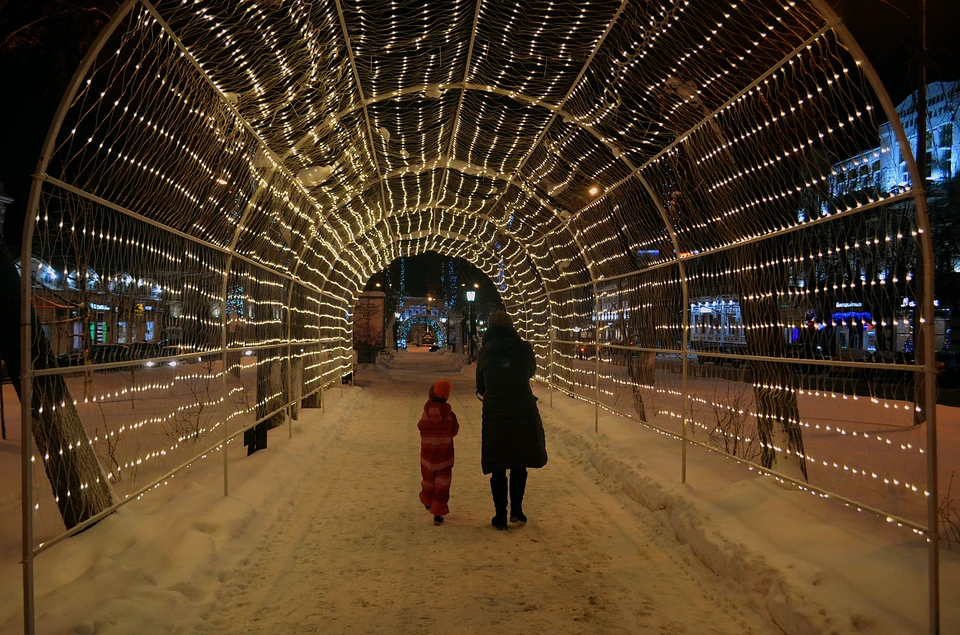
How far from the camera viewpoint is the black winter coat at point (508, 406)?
6.00 m

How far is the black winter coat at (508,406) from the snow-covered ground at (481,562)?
2.00 feet

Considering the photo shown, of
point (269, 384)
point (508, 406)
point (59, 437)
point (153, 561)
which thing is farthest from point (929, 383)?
point (269, 384)

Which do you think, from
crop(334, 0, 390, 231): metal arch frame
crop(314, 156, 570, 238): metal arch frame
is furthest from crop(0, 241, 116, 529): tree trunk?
crop(314, 156, 570, 238): metal arch frame

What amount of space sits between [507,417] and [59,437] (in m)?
3.15

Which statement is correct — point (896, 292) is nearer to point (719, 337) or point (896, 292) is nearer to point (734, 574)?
point (734, 574)

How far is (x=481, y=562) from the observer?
525 cm

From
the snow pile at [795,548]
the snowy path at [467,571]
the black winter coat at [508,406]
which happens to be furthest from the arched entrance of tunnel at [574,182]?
the black winter coat at [508,406]

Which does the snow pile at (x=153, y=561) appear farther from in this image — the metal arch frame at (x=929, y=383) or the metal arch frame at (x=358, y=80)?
the metal arch frame at (x=358, y=80)

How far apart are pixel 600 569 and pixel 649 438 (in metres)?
4.00

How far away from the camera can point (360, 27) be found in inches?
268

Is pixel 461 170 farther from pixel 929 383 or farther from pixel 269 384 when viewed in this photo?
pixel 929 383

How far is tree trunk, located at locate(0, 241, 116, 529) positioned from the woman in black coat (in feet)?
9.06

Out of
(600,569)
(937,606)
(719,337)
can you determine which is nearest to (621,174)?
(719,337)

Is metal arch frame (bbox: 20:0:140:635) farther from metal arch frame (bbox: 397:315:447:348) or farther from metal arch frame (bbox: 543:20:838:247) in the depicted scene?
metal arch frame (bbox: 397:315:447:348)
